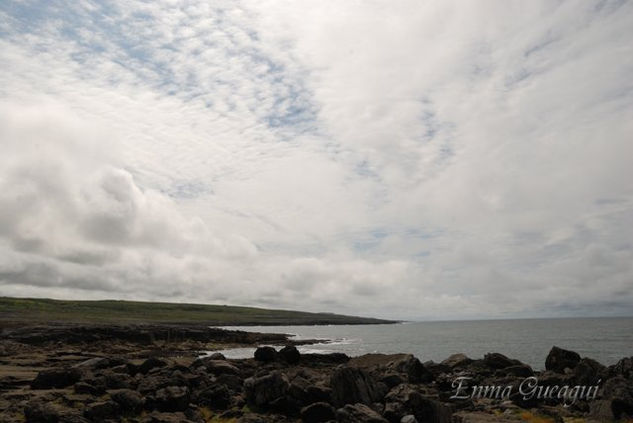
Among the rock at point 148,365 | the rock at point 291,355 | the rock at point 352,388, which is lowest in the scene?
the rock at point 291,355

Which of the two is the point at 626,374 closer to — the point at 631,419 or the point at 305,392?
the point at 631,419

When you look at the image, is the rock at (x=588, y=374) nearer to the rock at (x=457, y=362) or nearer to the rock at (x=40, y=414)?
the rock at (x=457, y=362)

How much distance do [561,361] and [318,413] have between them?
2258 cm

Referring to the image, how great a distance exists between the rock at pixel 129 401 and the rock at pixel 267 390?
4680 millimetres

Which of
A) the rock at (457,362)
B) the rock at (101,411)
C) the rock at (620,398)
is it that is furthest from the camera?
the rock at (457,362)

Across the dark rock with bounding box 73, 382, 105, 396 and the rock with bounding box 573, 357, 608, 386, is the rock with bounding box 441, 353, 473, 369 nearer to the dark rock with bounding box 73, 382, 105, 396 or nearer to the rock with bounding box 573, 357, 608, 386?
the rock with bounding box 573, 357, 608, 386

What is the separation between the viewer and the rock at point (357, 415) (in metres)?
17.2

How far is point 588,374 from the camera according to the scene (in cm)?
2709

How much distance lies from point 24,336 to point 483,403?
67.9 meters

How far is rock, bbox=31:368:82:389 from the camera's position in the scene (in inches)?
925

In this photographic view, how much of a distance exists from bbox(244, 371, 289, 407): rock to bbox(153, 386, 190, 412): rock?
285cm

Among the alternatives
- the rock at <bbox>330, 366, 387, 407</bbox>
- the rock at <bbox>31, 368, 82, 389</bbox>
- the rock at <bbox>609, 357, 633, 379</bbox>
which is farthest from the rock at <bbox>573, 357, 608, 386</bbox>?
the rock at <bbox>31, 368, 82, 389</bbox>

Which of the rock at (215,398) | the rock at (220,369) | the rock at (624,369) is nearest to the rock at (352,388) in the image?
the rock at (215,398)

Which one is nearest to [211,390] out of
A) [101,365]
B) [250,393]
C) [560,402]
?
[250,393]
